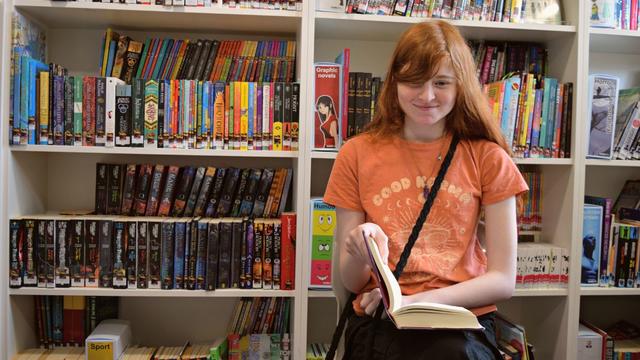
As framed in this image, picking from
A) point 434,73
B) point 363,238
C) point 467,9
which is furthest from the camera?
point 467,9

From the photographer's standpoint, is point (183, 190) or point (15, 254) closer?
point (15, 254)

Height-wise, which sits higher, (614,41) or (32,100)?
(614,41)

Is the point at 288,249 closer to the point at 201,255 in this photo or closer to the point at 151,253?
the point at 201,255

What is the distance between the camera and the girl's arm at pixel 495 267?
126 cm

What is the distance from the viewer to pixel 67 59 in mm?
2191

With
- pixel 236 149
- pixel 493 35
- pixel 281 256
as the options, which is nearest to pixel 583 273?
pixel 493 35

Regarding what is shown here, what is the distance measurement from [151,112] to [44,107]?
35 cm

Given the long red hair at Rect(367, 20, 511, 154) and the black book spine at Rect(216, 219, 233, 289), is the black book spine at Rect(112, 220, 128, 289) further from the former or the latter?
the long red hair at Rect(367, 20, 511, 154)

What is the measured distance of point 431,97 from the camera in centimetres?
128

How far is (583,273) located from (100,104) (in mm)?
1809

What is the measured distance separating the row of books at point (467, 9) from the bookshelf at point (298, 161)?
42 mm

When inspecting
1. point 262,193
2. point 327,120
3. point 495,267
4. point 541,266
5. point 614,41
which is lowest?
point 541,266

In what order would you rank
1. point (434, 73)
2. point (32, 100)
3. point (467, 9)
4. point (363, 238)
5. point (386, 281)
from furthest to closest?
1. point (467, 9)
2. point (32, 100)
3. point (434, 73)
4. point (363, 238)
5. point (386, 281)

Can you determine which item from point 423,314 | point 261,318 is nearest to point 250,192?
point 261,318
